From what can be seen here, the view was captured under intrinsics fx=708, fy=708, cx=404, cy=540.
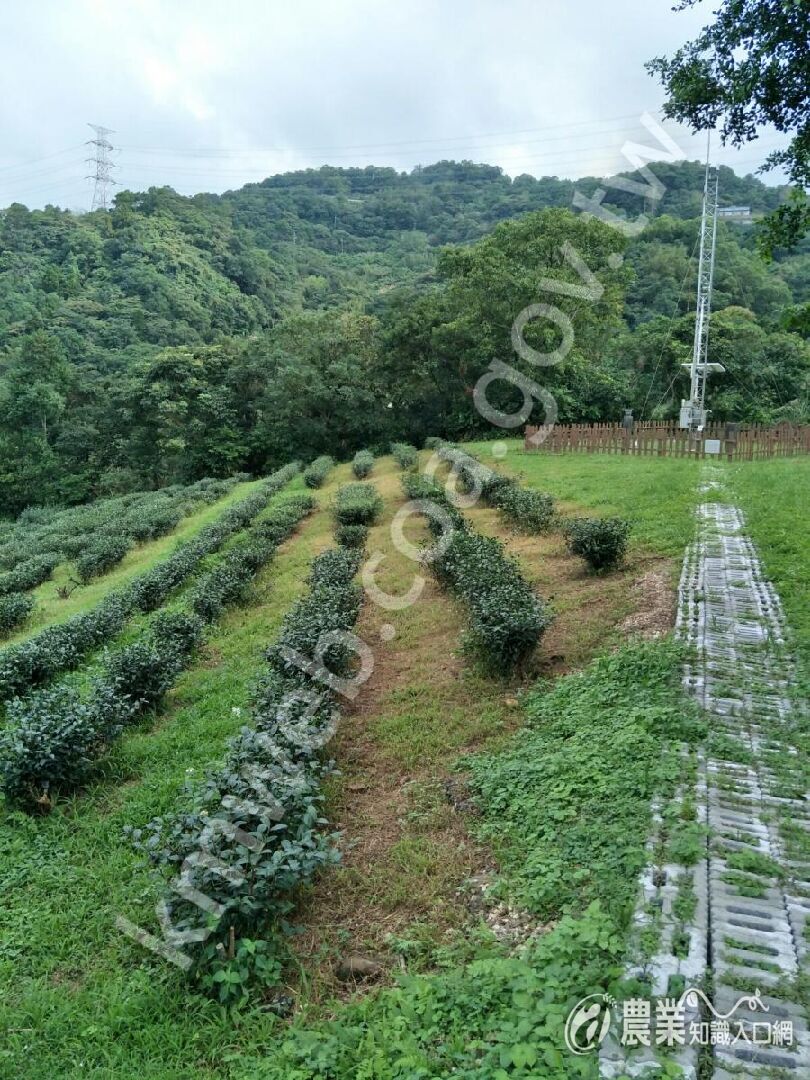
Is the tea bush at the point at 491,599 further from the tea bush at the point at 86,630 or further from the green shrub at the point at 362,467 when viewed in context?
the green shrub at the point at 362,467

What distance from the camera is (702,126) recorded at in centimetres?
615

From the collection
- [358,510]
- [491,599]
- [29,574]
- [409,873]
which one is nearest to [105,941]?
[409,873]

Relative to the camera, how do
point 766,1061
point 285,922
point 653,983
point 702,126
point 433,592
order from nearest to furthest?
point 766,1061, point 653,983, point 285,922, point 702,126, point 433,592

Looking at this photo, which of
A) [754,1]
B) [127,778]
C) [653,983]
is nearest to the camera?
[653,983]

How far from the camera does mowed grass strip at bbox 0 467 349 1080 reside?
119 inches

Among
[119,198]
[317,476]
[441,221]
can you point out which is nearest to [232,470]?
[317,476]

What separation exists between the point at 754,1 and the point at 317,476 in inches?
757

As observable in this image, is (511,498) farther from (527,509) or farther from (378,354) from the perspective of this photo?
(378,354)

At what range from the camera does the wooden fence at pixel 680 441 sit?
18.2 metres

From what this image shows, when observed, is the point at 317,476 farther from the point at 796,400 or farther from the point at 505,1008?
the point at 505,1008

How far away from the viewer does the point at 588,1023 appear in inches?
99.5

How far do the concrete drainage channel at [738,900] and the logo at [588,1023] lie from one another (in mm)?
46

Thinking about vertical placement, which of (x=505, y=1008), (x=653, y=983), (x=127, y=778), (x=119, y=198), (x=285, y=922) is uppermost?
(x=119, y=198)

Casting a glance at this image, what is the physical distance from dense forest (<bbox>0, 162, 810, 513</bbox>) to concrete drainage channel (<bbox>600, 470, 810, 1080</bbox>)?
38.2 feet
